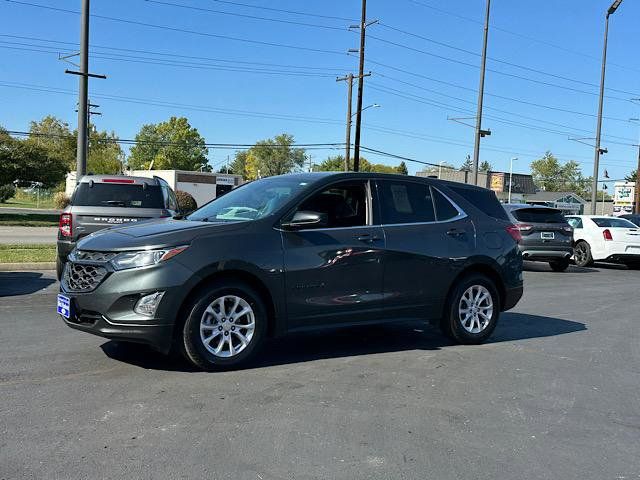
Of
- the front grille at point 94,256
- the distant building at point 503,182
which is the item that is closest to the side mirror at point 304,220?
the front grille at point 94,256

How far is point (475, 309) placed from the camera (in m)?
6.97

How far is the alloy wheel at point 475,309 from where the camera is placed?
22.6ft

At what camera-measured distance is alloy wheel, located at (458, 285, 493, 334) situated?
6.88 meters

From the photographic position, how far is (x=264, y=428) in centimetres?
423

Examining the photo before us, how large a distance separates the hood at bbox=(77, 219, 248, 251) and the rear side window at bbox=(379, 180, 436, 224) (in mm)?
1642

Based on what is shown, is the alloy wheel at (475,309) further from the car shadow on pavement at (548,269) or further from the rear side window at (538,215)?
the car shadow on pavement at (548,269)

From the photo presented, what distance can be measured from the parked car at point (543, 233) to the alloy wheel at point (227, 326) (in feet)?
39.3

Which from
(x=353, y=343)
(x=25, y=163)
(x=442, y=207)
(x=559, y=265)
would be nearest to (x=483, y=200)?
(x=442, y=207)

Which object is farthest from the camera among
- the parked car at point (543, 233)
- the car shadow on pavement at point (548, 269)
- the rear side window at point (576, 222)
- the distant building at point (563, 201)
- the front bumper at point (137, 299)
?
the distant building at point (563, 201)

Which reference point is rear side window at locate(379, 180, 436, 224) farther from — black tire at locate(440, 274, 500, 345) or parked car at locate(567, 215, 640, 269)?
parked car at locate(567, 215, 640, 269)

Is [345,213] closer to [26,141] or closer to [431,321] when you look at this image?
[431,321]

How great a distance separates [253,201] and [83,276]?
1733 mm

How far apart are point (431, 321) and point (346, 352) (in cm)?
104

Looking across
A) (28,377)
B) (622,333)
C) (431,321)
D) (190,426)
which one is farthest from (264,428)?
(622,333)
